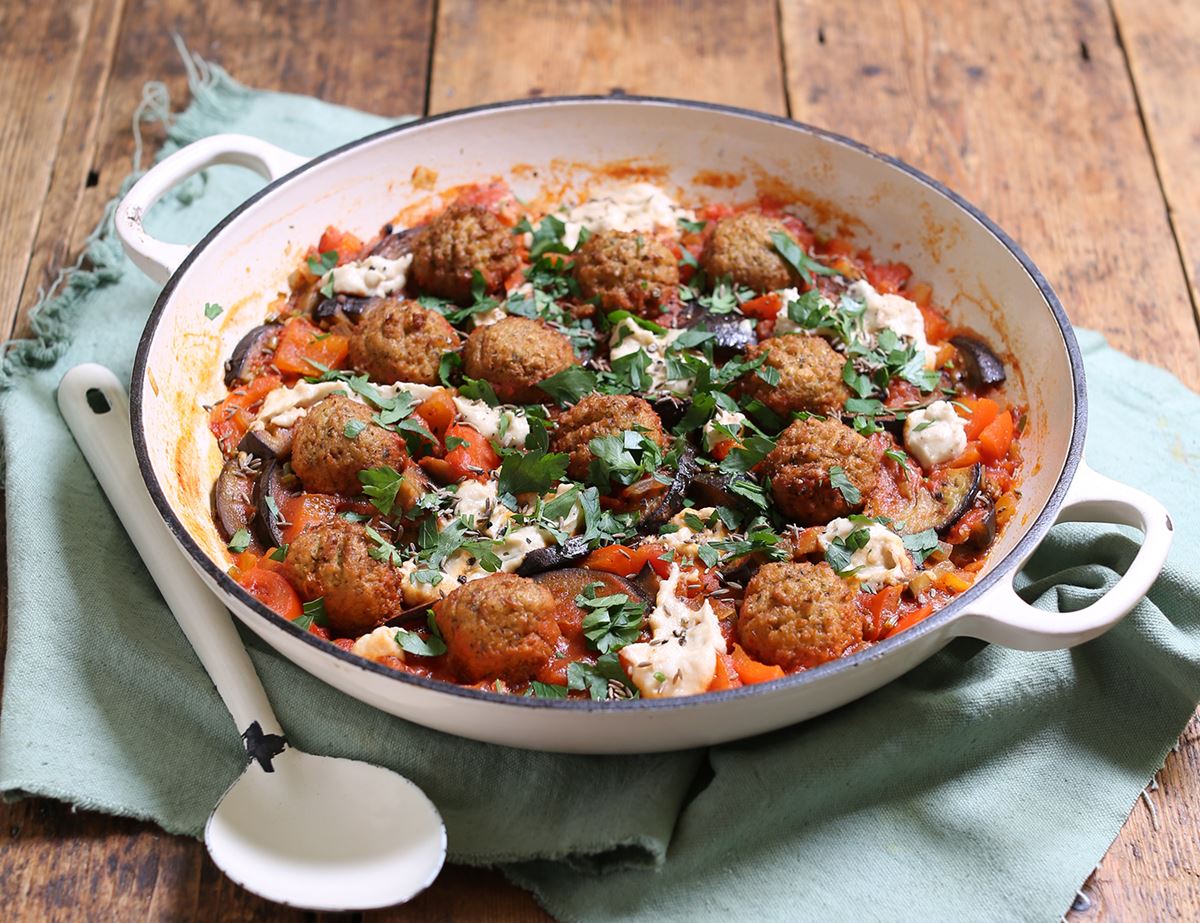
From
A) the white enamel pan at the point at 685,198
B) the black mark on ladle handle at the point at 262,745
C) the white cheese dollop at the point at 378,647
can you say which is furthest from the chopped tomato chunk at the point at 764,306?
the black mark on ladle handle at the point at 262,745

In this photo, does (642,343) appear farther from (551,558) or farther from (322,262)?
(322,262)

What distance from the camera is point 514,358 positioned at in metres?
4.61

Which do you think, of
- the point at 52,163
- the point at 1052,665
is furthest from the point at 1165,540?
the point at 52,163

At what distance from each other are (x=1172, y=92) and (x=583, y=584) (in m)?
5.00

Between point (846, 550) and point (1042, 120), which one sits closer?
point (846, 550)

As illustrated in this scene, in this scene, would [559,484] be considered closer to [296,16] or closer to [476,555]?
[476,555]

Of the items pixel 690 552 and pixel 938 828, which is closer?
pixel 938 828

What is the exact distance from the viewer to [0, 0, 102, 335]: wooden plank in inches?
232

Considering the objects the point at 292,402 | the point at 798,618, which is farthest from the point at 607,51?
the point at 798,618

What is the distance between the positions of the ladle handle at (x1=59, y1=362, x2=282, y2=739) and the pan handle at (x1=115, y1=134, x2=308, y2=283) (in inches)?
17.8

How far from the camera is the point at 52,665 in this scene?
4199 millimetres

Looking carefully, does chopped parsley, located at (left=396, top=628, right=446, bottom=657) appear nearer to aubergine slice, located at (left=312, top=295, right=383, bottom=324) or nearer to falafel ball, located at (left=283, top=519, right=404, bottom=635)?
falafel ball, located at (left=283, top=519, right=404, bottom=635)

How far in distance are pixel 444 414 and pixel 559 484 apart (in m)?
0.53

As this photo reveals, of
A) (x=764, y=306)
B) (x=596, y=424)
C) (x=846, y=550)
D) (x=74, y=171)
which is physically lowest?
(x=74, y=171)
